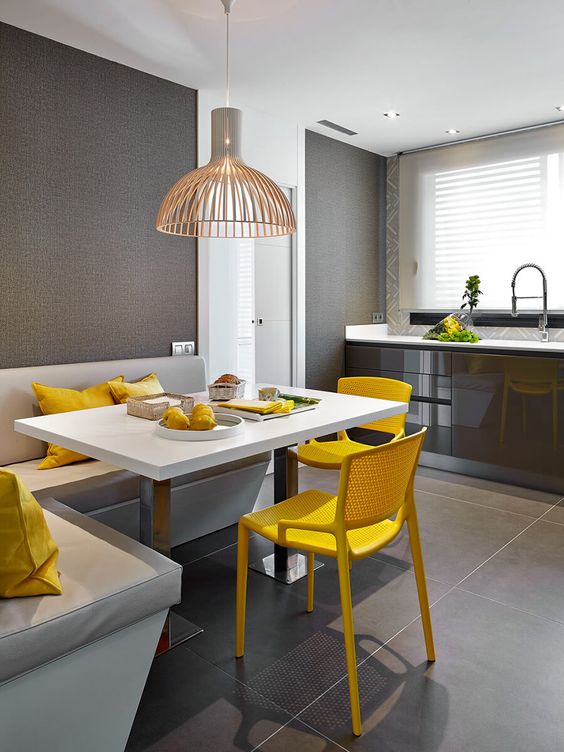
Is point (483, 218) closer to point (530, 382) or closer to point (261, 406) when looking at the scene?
point (530, 382)

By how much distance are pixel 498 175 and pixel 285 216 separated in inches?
108

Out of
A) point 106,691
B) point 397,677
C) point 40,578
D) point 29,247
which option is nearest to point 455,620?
point 397,677

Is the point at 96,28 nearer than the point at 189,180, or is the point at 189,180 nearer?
the point at 189,180

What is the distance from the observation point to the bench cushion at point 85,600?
4.27ft

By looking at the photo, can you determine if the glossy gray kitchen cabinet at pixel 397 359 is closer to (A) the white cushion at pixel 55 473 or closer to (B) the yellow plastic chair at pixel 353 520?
(B) the yellow plastic chair at pixel 353 520

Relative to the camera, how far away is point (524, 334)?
433 centimetres

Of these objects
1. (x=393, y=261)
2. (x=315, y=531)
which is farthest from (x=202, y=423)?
(x=393, y=261)

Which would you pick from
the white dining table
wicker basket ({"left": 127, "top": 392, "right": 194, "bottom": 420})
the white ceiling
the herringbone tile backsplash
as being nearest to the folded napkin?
the white dining table

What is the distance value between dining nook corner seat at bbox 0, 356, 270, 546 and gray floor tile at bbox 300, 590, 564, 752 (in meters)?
1.16

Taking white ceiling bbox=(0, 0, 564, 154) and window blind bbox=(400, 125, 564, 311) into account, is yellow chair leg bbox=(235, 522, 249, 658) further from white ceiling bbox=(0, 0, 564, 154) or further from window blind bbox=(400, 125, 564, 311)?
window blind bbox=(400, 125, 564, 311)

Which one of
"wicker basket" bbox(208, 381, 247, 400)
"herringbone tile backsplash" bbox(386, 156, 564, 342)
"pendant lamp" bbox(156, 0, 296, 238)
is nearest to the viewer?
"pendant lamp" bbox(156, 0, 296, 238)

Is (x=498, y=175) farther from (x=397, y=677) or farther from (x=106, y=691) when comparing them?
(x=106, y=691)

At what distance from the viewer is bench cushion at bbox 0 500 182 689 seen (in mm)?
1303

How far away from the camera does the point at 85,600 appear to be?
143cm
